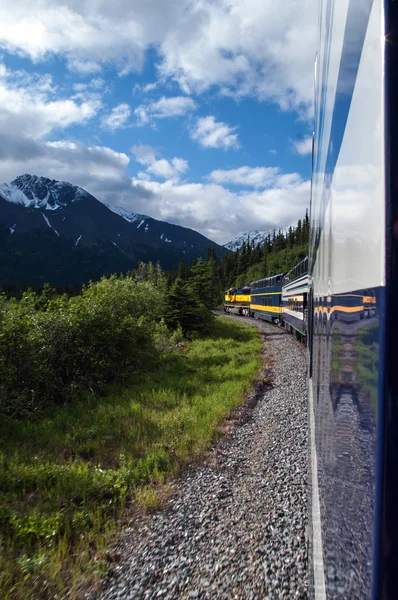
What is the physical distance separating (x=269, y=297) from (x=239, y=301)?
18.8 metres

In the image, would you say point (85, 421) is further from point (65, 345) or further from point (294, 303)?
Answer: point (294, 303)

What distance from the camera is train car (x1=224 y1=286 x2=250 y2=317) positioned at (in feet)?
145

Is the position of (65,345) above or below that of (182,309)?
below

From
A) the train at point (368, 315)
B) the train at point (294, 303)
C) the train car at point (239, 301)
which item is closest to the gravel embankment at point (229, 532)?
the train at point (294, 303)

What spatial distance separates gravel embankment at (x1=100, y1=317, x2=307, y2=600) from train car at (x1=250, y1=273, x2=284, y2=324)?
1864 centimetres

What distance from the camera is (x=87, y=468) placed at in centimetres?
600

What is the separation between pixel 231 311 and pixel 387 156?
2096 inches

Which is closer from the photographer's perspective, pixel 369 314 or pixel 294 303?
pixel 369 314

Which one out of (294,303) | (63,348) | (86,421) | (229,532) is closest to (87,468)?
(86,421)

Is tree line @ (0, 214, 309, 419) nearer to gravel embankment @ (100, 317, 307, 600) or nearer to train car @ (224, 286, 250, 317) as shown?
gravel embankment @ (100, 317, 307, 600)

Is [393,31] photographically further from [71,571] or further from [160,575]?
[71,571]

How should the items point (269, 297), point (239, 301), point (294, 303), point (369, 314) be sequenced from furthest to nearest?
point (239, 301) < point (269, 297) < point (294, 303) < point (369, 314)

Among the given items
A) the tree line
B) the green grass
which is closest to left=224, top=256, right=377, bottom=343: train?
the green grass

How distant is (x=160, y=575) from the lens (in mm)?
3791
